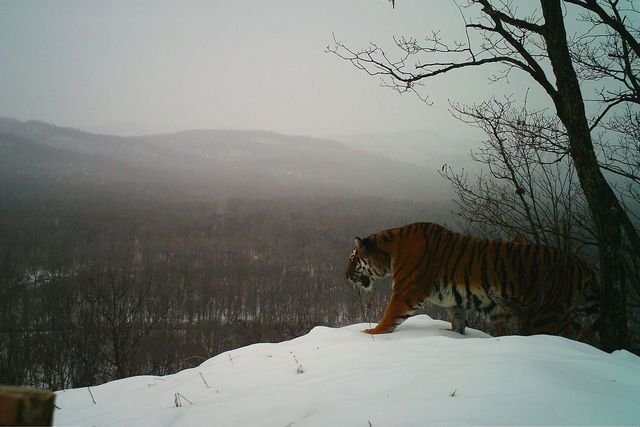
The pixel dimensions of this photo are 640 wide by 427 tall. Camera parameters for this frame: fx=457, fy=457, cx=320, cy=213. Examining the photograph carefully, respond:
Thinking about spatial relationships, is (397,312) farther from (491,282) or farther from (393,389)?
(393,389)

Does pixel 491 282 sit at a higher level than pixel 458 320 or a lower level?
higher

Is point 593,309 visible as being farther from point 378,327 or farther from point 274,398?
point 274,398

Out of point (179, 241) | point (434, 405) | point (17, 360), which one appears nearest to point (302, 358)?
point (434, 405)

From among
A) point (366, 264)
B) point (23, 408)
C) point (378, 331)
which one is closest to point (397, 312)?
point (378, 331)

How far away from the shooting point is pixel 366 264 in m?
6.34

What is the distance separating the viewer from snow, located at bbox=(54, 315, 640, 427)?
2.57 m

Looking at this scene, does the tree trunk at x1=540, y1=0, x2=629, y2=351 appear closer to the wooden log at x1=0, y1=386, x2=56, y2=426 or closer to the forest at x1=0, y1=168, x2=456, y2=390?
the wooden log at x1=0, y1=386, x2=56, y2=426

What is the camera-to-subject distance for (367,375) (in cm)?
344

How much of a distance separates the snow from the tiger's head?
148 centimetres

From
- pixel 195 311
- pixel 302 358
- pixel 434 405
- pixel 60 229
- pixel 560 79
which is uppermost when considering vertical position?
pixel 560 79

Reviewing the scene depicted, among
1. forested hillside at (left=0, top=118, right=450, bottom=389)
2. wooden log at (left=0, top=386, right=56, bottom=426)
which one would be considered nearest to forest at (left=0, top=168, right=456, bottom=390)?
forested hillside at (left=0, top=118, right=450, bottom=389)

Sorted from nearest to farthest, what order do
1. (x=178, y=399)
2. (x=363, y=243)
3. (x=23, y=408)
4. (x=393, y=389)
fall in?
1. (x=23, y=408)
2. (x=393, y=389)
3. (x=178, y=399)
4. (x=363, y=243)

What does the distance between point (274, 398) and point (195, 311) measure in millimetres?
71806

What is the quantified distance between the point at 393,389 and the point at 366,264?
3.33m
